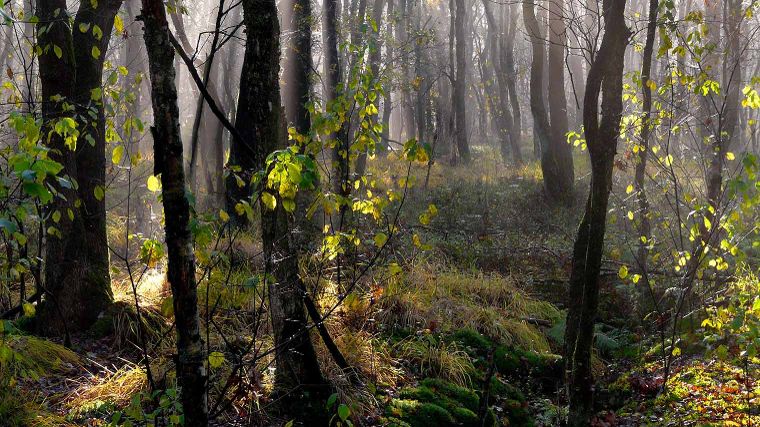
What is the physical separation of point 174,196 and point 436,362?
162 inches

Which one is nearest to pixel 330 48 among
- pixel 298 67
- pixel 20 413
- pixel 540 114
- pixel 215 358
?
pixel 298 67

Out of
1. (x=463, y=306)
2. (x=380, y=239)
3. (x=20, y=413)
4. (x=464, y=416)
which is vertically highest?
(x=380, y=239)

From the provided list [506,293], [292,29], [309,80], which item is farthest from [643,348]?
[292,29]

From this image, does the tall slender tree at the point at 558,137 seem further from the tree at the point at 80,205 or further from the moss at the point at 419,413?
the tree at the point at 80,205

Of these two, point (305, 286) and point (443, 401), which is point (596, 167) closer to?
point (443, 401)

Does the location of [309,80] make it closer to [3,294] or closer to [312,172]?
[3,294]

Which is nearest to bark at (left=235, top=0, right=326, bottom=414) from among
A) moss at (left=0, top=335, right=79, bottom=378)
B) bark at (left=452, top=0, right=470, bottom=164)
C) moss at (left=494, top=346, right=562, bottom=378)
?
moss at (left=0, top=335, right=79, bottom=378)

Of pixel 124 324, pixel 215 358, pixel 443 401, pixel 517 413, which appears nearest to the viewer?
pixel 215 358

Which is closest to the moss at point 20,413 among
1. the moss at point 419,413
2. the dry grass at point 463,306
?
the moss at point 419,413

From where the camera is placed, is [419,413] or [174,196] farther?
[419,413]

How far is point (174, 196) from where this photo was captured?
110 inches

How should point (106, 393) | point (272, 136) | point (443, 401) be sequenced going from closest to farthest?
point (272, 136) → point (106, 393) → point (443, 401)

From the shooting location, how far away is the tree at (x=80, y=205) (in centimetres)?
579

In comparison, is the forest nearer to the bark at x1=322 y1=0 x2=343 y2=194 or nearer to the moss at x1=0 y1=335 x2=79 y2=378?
the moss at x1=0 y1=335 x2=79 y2=378
